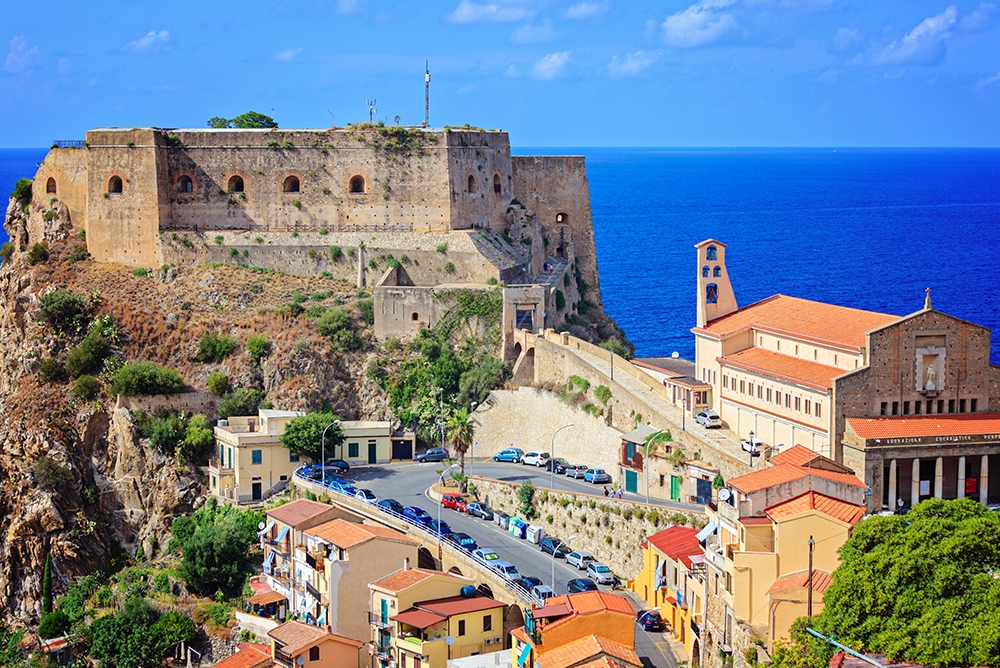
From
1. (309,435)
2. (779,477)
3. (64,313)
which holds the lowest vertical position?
(309,435)

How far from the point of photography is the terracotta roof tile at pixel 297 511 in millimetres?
52344

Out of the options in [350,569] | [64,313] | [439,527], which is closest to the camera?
[350,569]

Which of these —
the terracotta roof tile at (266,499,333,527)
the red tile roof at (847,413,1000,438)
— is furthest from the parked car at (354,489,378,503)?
the red tile roof at (847,413,1000,438)

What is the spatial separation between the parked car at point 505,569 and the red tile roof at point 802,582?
33.6ft

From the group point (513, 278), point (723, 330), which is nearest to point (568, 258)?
point (513, 278)

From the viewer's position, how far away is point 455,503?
54.3 m

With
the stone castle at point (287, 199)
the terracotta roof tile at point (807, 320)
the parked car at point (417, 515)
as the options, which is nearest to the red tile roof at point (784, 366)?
the terracotta roof tile at point (807, 320)

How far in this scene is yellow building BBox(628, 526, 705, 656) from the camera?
41625 mm

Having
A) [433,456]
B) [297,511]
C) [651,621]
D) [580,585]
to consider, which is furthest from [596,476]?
[297,511]

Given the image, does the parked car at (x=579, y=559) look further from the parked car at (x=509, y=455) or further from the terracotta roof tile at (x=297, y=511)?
the parked car at (x=509, y=455)

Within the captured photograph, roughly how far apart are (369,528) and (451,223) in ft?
79.9

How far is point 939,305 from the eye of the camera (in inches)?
3967

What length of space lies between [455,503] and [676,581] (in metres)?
13.6

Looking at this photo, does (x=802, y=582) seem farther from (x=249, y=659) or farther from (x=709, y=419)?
(x=249, y=659)
